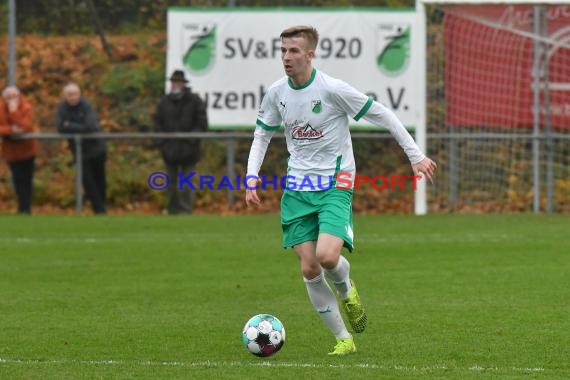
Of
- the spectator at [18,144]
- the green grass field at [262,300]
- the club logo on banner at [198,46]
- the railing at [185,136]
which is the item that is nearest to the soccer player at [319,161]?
the green grass field at [262,300]

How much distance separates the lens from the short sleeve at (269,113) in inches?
319

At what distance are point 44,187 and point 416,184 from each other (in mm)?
6151

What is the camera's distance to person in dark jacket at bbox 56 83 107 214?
1902 cm

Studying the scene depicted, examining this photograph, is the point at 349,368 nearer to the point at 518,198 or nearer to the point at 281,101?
the point at 281,101

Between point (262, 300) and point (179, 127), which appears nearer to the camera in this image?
point (262, 300)

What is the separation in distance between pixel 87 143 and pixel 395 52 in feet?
15.3

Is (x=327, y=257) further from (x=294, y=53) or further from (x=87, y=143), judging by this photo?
(x=87, y=143)

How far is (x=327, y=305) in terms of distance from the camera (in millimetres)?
7820

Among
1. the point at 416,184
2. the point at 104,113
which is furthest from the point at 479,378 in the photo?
the point at 104,113

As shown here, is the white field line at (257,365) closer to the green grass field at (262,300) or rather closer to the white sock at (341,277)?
the green grass field at (262,300)

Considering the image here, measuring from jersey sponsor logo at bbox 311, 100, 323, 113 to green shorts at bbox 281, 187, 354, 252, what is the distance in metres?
0.46

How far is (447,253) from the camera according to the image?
1359cm

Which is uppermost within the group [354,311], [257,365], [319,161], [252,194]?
[319,161]

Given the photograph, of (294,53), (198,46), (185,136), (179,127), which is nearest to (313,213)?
(294,53)
